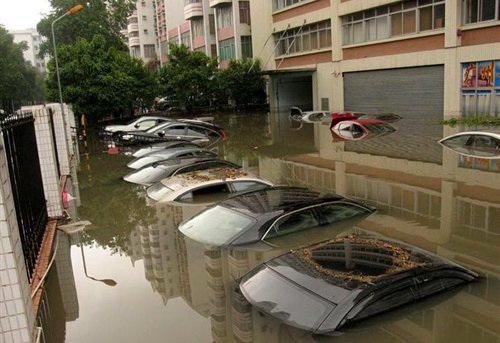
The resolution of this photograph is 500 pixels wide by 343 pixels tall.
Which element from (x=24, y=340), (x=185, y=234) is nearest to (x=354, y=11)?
(x=185, y=234)

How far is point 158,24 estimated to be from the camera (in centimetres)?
7575

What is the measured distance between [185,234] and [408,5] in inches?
898

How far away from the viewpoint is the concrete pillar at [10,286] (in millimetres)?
4461

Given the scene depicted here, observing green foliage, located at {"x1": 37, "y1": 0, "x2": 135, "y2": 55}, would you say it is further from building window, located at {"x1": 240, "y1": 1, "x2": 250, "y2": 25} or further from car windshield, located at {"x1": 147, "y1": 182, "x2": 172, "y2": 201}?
car windshield, located at {"x1": 147, "y1": 182, "x2": 172, "y2": 201}

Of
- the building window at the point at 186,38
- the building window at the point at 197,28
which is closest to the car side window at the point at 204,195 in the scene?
the building window at the point at 197,28

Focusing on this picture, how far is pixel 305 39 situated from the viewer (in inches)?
1419

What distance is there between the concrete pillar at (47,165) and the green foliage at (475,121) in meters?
18.9

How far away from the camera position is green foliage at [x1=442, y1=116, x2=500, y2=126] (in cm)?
2172

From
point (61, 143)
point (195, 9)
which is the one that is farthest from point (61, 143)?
point (195, 9)

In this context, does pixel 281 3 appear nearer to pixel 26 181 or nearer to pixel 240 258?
pixel 26 181

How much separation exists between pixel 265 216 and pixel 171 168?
6085 mm

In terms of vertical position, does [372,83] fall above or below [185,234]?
above

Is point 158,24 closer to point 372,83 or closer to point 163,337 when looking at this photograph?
point 372,83

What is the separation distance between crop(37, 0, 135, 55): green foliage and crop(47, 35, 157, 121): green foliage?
36.2 ft
